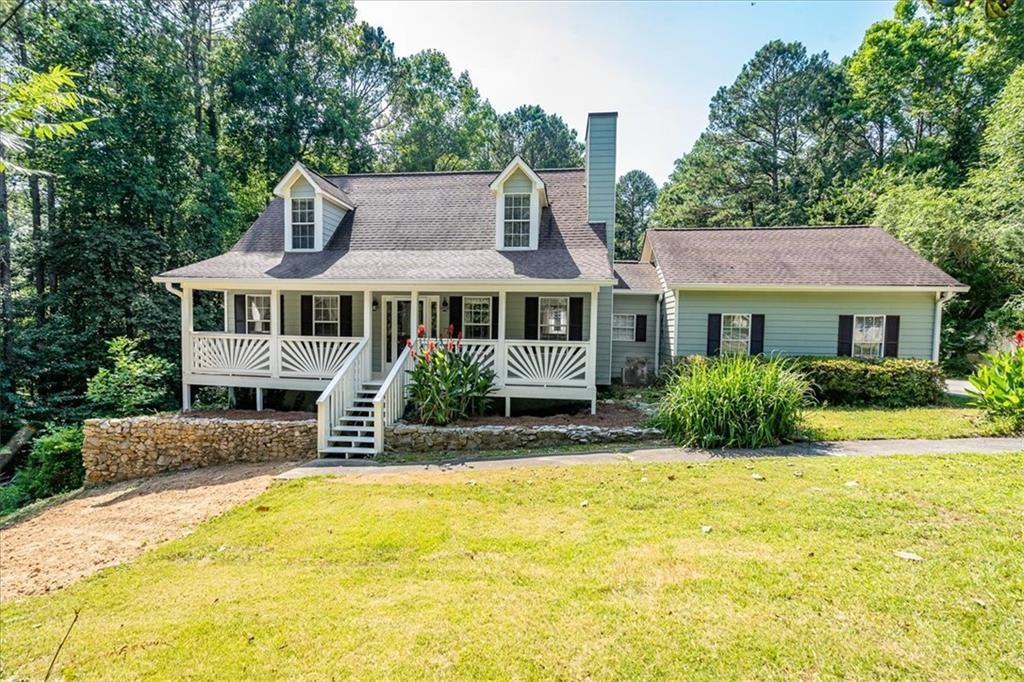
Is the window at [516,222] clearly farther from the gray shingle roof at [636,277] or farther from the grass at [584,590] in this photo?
the grass at [584,590]

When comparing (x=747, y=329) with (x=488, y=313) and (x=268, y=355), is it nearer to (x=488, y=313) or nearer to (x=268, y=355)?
(x=488, y=313)

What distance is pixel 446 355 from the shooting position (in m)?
10.3

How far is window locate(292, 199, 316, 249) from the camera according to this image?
1320 centimetres

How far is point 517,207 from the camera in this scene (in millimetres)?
12773

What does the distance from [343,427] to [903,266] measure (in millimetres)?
16439

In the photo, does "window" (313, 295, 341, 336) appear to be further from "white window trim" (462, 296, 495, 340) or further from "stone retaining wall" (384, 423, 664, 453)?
"stone retaining wall" (384, 423, 664, 453)

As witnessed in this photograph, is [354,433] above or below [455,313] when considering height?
below

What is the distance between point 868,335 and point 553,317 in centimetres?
949

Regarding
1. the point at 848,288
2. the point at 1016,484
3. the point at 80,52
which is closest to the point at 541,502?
the point at 1016,484

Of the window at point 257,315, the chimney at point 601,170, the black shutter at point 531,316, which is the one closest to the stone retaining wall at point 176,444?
the window at point 257,315

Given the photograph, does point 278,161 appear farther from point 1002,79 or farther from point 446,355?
point 1002,79

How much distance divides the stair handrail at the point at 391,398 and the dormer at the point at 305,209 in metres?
5.08

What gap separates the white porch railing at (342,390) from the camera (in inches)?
357

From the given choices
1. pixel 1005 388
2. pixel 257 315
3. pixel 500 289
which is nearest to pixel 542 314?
pixel 500 289
